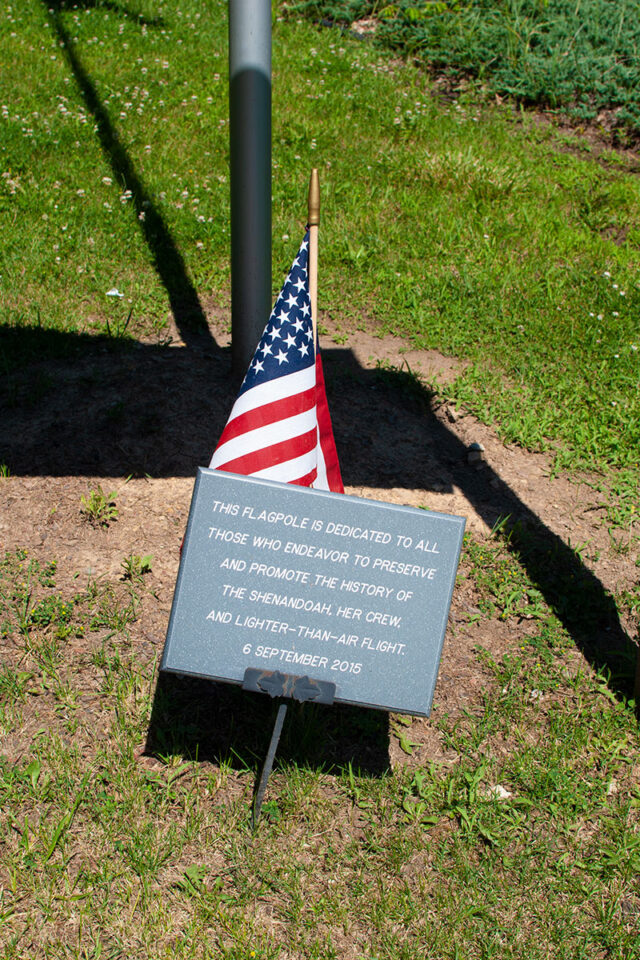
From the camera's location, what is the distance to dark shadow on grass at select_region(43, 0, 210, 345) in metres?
5.52

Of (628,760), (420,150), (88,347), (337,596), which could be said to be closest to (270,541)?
(337,596)

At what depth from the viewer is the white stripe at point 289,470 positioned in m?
2.72

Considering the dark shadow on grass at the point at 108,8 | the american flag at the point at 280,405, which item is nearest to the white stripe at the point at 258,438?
the american flag at the point at 280,405

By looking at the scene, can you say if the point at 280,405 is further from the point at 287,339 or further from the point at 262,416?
the point at 287,339

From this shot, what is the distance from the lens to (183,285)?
228 inches

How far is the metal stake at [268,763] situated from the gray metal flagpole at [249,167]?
8.04ft

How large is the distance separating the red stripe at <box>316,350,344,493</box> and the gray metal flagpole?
1.45 m

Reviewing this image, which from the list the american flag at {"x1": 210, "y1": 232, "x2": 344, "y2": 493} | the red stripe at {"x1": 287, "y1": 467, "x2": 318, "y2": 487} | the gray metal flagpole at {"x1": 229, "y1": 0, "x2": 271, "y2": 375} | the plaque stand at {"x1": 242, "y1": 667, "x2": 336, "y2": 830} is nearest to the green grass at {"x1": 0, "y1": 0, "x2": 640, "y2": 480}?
the gray metal flagpole at {"x1": 229, "y1": 0, "x2": 271, "y2": 375}

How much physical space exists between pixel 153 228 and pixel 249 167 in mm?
2364

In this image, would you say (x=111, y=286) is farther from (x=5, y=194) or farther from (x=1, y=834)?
(x=1, y=834)

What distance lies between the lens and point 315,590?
95.9 inches

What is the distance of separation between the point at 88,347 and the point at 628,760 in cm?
379

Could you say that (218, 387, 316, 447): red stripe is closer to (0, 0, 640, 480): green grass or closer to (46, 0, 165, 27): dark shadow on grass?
(0, 0, 640, 480): green grass

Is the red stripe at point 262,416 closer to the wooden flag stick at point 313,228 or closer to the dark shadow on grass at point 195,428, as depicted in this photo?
the wooden flag stick at point 313,228
